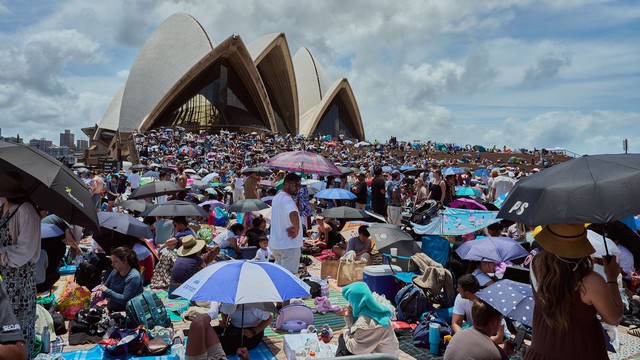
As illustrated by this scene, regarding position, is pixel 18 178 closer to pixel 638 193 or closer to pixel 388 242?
pixel 638 193

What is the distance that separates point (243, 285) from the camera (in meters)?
3.35

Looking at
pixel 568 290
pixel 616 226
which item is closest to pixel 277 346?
pixel 568 290

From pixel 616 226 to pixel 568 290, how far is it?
2.91 metres

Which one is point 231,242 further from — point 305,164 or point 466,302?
point 466,302

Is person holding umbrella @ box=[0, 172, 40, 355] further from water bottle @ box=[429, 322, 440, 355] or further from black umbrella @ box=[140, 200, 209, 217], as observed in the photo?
black umbrella @ box=[140, 200, 209, 217]

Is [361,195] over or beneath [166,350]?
over

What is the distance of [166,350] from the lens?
13.0 feet

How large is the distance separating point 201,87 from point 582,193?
138ft

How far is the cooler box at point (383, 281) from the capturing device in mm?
5398

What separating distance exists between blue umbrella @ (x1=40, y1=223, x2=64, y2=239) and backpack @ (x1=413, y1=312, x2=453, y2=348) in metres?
4.11

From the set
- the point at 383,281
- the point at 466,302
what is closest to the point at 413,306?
the point at 383,281

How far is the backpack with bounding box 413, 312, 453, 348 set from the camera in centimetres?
427

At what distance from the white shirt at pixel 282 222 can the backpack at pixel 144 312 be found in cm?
124

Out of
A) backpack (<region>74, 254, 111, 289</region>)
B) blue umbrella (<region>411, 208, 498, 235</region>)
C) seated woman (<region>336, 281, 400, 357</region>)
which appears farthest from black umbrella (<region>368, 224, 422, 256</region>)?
backpack (<region>74, 254, 111, 289</region>)
